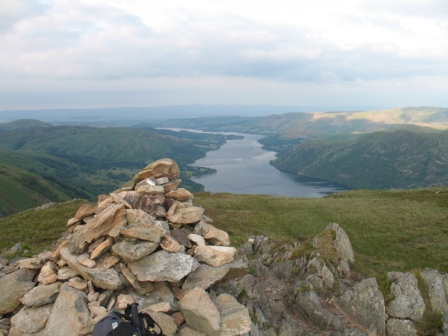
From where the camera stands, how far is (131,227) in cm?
1628

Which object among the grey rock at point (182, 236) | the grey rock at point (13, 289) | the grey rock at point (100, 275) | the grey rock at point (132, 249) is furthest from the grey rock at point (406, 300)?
the grey rock at point (13, 289)

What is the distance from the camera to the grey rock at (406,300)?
17.6m

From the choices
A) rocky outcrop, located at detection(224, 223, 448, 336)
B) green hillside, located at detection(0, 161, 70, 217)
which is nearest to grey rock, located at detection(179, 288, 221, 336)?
rocky outcrop, located at detection(224, 223, 448, 336)

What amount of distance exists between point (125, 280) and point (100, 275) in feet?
4.16

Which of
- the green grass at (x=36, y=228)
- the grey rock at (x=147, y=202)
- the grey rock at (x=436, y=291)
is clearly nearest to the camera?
the grey rock at (x=436, y=291)

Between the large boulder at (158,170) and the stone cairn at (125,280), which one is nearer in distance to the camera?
the stone cairn at (125,280)

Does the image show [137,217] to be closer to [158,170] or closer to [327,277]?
[158,170]

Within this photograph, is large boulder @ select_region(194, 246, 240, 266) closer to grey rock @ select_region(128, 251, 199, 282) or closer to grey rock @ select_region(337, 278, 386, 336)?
grey rock @ select_region(128, 251, 199, 282)

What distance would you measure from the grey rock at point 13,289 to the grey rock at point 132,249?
4720 millimetres

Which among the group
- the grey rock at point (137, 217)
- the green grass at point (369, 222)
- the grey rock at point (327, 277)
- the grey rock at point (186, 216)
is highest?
the grey rock at point (137, 217)

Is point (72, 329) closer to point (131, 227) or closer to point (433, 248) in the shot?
point (131, 227)

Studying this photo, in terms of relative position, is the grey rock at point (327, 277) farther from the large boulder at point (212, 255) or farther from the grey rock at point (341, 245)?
the large boulder at point (212, 255)

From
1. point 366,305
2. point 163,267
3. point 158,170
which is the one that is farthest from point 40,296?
point 366,305

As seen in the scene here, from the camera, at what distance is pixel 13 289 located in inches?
598
